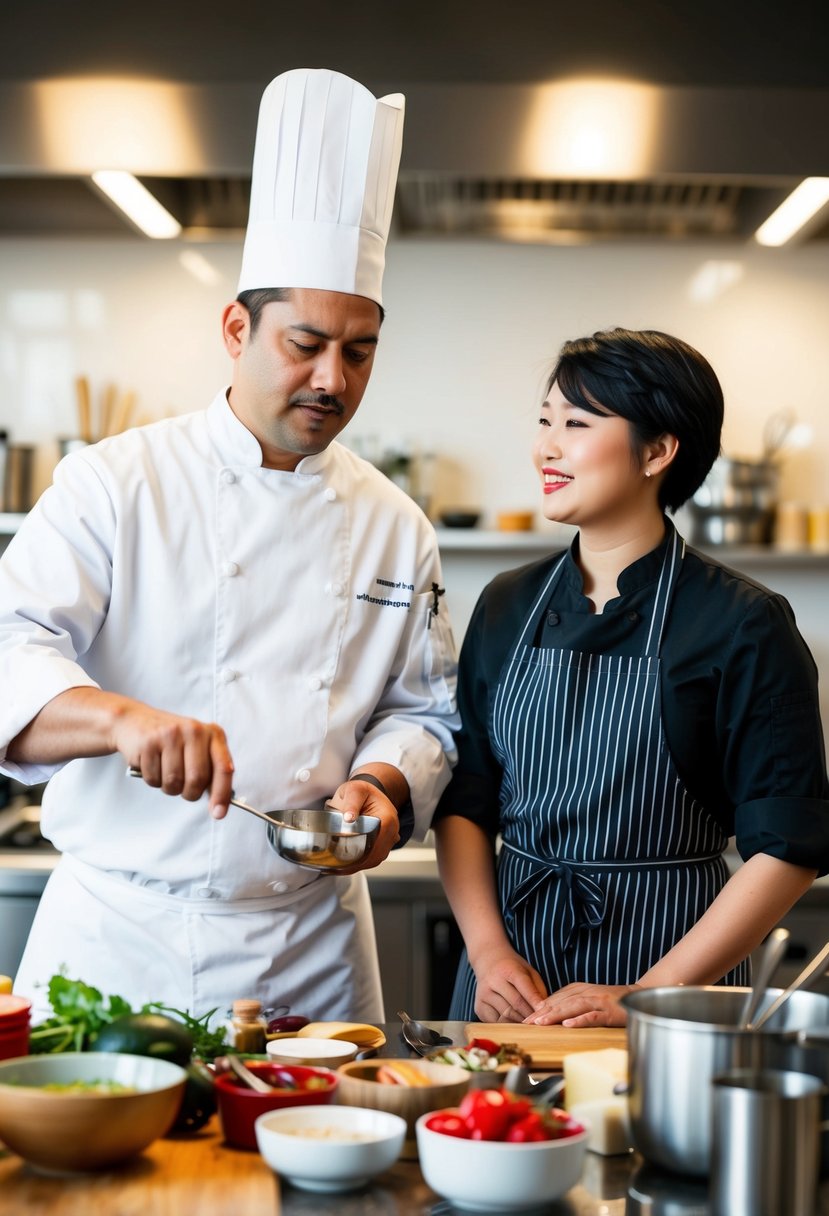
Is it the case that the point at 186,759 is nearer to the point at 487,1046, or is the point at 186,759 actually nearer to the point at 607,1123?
the point at 487,1046

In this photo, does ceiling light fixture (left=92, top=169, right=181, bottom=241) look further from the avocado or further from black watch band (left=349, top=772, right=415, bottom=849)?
the avocado

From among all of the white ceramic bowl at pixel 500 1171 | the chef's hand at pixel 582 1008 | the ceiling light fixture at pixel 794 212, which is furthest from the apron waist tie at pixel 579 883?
the ceiling light fixture at pixel 794 212

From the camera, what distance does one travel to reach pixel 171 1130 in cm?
115

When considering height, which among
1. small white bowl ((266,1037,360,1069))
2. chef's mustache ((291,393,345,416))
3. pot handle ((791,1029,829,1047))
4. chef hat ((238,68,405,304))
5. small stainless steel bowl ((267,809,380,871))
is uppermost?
chef hat ((238,68,405,304))

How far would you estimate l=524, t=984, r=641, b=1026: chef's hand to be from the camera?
4.86ft

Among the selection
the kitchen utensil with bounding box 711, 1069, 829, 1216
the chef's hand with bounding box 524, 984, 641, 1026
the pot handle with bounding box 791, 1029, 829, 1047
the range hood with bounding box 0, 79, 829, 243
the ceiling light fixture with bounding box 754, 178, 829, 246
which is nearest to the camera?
the kitchen utensil with bounding box 711, 1069, 829, 1216

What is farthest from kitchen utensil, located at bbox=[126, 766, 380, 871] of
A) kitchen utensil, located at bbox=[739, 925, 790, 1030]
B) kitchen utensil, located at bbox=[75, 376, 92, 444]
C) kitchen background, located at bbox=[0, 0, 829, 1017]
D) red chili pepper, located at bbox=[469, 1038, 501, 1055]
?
kitchen utensil, located at bbox=[75, 376, 92, 444]

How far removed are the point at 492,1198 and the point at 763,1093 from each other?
0.22 metres

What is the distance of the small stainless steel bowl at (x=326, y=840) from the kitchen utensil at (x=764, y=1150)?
2.11 ft

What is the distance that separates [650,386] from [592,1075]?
0.91 meters

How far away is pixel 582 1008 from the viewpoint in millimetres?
1508

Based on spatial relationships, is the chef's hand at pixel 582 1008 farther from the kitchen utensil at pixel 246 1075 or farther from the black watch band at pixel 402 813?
the kitchen utensil at pixel 246 1075

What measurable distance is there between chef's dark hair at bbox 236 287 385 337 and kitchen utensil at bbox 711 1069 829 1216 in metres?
1.16

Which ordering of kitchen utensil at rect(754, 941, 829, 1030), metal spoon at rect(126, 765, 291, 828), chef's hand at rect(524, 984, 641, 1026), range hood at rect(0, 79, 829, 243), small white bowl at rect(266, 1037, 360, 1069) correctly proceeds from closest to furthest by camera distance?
kitchen utensil at rect(754, 941, 829, 1030)
small white bowl at rect(266, 1037, 360, 1069)
metal spoon at rect(126, 765, 291, 828)
chef's hand at rect(524, 984, 641, 1026)
range hood at rect(0, 79, 829, 243)
